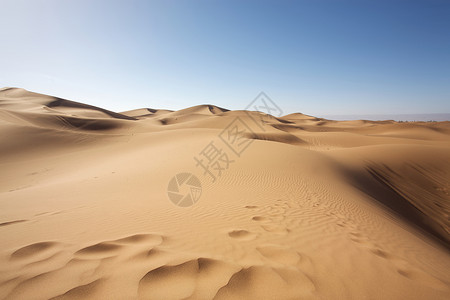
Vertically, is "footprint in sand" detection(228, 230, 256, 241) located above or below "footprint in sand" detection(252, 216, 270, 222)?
above

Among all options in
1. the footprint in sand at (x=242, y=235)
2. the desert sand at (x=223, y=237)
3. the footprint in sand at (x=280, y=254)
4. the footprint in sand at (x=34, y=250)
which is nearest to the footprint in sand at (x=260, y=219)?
the desert sand at (x=223, y=237)

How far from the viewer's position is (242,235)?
9.42ft

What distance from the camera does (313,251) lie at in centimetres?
254

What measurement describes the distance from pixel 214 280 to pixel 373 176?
9.93 metres

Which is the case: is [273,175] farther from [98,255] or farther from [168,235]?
[98,255]

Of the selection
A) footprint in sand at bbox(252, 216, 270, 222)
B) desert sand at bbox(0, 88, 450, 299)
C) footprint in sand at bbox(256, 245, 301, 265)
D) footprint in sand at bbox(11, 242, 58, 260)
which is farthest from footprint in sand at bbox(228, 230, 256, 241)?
footprint in sand at bbox(11, 242, 58, 260)

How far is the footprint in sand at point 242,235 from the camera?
2.77 meters

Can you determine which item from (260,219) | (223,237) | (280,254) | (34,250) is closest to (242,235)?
(223,237)

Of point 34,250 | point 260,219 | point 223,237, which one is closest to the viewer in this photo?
point 34,250

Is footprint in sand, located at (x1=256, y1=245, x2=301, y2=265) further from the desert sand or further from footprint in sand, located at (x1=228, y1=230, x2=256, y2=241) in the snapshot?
footprint in sand, located at (x1=228, y1=230, x2=256, y2=241)

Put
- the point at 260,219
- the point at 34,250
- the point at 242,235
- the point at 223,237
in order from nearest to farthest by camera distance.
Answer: the point at 34,250, the point at 223,237, the point at 242,235, the point at 260,219

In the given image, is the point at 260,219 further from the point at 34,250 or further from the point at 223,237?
the point at 34,250

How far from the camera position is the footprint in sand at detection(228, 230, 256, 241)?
2768 millimetres

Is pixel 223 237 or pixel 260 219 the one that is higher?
pixel 223 237
